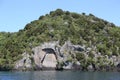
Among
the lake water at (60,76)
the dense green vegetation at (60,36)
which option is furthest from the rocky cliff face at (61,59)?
the lake water at (60,76)

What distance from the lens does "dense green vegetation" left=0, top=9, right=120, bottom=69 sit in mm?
175462

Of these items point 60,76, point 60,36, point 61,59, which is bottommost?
point 60,76

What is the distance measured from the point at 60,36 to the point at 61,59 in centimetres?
1608

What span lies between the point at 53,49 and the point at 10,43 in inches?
1127

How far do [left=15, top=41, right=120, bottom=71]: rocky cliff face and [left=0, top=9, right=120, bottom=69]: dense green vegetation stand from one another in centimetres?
382

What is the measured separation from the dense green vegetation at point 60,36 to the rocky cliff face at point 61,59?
12.5 ft

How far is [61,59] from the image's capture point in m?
167

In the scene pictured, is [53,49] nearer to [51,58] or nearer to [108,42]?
[51,58]

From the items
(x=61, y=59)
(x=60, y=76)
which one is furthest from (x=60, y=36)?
(x=60, y=76)

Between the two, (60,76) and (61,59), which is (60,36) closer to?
(61,59)

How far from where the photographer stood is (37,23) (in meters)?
196

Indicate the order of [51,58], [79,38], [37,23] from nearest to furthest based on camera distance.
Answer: [51,58]
[79,38]
[37,23]

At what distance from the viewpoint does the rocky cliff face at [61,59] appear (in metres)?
165

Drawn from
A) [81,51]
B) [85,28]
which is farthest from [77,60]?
[85,28]
